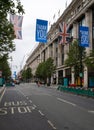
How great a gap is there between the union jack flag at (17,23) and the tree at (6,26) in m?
0.79

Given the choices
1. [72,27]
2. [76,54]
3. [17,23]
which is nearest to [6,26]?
[17,23]

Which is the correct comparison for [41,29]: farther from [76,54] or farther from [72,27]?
[72,27]

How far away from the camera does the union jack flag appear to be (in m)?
26.8

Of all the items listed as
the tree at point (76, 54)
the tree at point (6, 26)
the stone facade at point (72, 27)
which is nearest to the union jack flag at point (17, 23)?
the tree at point (6, 26)

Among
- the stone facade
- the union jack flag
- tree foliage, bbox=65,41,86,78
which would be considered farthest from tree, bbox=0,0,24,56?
the stone facade

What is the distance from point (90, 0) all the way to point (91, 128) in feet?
175

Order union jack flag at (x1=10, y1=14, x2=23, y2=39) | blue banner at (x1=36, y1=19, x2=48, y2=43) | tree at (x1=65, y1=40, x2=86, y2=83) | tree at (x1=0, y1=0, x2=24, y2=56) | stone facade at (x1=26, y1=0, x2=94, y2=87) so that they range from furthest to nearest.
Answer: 1. stone facade at (x1=26, y1=0, x2=94, y2=87)
2. tree at (x1=65, y1=40, x2=86, y2=83)
3. blue banner at (x1=36, y1=19, x2=48, y2=43)
4. union jack flag at (x1=10, y1=14, x2=23, y2=39)
5. tree at (x1=0, y1=0, x2=24, y2=56)

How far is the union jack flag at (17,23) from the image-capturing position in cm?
2681

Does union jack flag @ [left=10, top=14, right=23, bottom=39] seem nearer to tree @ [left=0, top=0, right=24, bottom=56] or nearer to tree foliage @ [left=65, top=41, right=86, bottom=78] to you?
tree @ [left=0, top=0, right=24, bottom=56]

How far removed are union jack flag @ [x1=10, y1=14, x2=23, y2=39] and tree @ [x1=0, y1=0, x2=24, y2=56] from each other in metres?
0.79

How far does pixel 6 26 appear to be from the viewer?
28875 mm

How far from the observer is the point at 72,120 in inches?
558

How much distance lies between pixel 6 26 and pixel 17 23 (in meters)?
1.82

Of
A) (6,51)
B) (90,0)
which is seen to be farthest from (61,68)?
(6,51)
